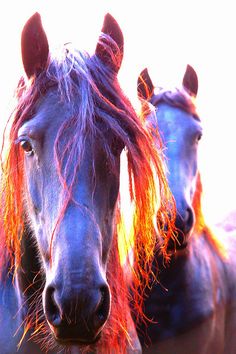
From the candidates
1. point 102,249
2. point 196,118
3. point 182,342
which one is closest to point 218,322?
point 182,342

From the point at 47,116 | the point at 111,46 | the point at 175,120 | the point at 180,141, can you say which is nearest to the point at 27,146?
the point at 47,116

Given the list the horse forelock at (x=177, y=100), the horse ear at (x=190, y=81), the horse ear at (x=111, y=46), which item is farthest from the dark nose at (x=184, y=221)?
the horse ear at (x=190, y=81)

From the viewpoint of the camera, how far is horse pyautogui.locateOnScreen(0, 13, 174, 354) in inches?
70.8

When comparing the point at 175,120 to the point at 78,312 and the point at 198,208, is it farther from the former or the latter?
the point at 78,312

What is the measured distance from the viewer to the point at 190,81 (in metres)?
4.27

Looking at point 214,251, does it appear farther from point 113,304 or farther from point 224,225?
point 113,304

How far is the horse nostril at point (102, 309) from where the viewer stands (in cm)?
178

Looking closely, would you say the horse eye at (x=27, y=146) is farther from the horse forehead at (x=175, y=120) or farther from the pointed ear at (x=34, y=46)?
the horse forehead at (x=175, y=120)

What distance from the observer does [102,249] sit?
6.58 feet

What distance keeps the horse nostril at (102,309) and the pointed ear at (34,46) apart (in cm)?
91

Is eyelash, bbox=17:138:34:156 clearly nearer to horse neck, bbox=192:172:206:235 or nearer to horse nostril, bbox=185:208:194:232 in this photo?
horse nostril, bbox=185:208:194:232

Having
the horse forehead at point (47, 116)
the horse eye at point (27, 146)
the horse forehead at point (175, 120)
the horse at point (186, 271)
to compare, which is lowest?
the horse at point (186, 271)

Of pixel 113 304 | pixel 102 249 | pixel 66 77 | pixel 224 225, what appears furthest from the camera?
pixel 224 225

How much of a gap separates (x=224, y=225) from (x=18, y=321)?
3271 mm
